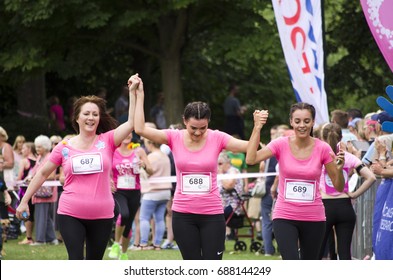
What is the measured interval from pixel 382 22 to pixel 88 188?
3.62 metres

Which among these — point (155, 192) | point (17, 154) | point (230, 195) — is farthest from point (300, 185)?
point (17, 154)

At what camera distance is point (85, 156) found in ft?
33.1

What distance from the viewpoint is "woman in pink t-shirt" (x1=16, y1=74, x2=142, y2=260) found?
32.9 feet

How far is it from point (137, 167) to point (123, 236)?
1.00 meters

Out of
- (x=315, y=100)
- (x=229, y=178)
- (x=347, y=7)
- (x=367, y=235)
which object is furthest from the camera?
(x=347, y=7)

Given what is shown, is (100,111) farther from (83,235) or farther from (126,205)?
(126,205)

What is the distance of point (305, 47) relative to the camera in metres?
16.0

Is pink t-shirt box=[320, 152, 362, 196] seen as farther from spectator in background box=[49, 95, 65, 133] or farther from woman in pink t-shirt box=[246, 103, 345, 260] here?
spectator in background box=[49, 95, 65, 133]

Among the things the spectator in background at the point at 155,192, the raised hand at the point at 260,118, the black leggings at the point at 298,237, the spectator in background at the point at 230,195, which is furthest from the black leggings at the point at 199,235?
the spectator in background at the point at 230,195

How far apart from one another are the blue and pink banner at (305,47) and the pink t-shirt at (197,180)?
19.3ft

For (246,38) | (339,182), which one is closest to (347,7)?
(246,38)

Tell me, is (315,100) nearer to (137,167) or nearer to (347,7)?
(137,167)

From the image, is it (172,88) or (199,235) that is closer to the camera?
(199,235)

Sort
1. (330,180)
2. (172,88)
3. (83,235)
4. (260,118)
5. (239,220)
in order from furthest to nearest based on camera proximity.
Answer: (172,88), (239,220), (330,180), (83,235), (260,118)
